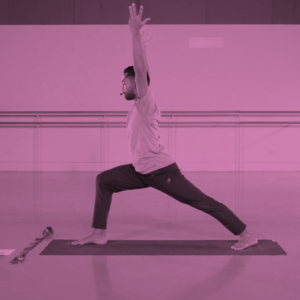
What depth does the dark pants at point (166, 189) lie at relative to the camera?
2178 mm

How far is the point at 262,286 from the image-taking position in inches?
64.1

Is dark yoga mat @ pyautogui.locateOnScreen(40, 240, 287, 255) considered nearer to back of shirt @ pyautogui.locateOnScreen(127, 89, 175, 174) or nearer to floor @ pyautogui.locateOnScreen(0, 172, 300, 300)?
floor @ pyautogui.locateOnScreen(0, 172, 300, 300)

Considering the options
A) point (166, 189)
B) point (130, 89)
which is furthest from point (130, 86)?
point (166, 189)

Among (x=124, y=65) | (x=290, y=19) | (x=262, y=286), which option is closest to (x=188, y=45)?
(x=124, y=65)

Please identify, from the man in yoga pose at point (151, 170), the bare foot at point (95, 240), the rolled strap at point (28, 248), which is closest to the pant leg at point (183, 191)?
the man in yoga pose at point (151, 170)

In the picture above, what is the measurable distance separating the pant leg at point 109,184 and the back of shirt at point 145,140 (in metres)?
0.09

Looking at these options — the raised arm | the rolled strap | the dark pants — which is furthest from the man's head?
the rolled strap

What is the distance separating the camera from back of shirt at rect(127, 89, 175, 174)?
2148 mm

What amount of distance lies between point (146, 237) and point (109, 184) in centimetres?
49

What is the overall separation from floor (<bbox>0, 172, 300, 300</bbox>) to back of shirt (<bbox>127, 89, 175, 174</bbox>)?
1.61 ft

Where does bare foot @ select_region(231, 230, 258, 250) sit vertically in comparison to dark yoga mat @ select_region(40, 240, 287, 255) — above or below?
above

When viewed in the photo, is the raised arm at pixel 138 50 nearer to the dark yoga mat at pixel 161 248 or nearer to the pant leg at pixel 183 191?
the pant leg at pixel 183 191

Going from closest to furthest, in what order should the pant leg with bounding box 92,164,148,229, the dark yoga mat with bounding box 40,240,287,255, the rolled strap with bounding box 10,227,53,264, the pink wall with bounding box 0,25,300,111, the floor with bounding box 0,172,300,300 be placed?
the floor with bounding box 0,172,300,300
the rolled strap with bounding box 10,227,53,264
the dark yoga mat with bounding box 40,240,287,255
the pant leg with bounding box 92,164,148,229
the pink wall with bounding box 0,25,300,111

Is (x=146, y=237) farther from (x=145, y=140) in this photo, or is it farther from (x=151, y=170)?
(x=145, y=140)
